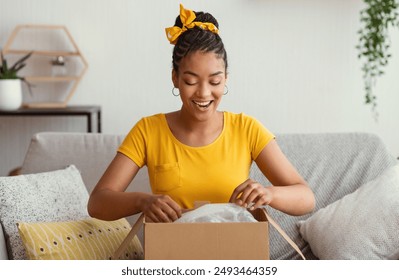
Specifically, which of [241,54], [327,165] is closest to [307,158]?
[327,165]

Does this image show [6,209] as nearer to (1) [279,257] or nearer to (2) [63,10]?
(1) [279,257]

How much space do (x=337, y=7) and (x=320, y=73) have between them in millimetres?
360

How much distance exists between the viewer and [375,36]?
3.46 meters

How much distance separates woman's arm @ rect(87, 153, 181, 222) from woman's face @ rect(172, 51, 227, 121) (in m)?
0.24

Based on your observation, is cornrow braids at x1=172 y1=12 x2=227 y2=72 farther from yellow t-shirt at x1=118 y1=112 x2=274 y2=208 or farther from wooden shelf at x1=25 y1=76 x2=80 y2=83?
wooden shelf at x1=25 y1=76 x2=80 y2=83

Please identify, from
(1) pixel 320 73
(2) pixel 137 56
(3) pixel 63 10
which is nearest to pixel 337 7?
(1) pixel 320 73

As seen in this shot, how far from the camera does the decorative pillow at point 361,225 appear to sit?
200 cm

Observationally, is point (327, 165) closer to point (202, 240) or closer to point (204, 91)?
point (204, 91)

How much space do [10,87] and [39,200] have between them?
1574 millimetres

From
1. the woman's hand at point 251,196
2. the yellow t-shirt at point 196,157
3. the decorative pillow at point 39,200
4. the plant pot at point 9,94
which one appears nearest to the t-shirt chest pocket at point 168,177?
the yellow t-shirt at point 196,157

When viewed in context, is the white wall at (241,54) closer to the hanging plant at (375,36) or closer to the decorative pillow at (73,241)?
the hanging plant at (375,36)

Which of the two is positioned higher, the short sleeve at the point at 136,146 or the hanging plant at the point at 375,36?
the hanging plant at the point at 375,36

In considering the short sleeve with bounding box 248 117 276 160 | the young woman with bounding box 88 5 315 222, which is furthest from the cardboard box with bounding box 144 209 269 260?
the short sleeve with bounding box 248 117 276 160

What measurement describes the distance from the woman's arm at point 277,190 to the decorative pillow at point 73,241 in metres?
0.44
